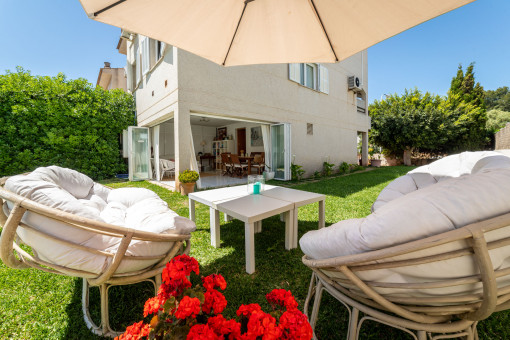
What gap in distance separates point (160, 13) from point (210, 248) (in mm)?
2478

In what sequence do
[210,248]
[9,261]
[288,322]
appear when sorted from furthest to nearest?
[210,248] → [9,261] → [288,322]

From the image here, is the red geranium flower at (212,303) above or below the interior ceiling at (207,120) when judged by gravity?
below

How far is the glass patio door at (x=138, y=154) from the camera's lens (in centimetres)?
735

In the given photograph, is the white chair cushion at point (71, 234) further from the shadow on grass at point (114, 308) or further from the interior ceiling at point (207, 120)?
the interior ceiling at point (207, 120)

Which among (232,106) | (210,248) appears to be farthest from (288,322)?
(232,106)

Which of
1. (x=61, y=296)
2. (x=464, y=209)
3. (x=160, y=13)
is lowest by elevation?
(x=61, y=296)

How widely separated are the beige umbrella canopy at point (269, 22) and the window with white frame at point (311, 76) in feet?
19.6

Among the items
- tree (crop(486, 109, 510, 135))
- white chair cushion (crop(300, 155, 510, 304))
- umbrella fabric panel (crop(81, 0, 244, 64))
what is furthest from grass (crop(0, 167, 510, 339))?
tree (crop(486, 109, 510, 135))

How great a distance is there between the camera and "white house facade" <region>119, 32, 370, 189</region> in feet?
18.3

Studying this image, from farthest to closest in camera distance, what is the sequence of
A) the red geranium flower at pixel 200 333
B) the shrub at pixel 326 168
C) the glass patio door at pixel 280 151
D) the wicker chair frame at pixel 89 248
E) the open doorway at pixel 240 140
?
1. the open doorway at pixel 240 140
2. the shrub at pixel 326 168
3. the glass patio door at pixel 280 151
4. the wicker chair frame at pixel 89 248
5. the red geranium flower at pixel 200 333

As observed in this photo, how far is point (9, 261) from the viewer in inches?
45.5

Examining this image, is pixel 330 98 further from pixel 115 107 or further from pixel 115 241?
pixel 115 241

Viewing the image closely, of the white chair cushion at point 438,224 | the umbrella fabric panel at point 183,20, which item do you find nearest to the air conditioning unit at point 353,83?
the umbrella fabric panel at point 183,20

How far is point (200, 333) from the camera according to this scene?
23.0 inches
